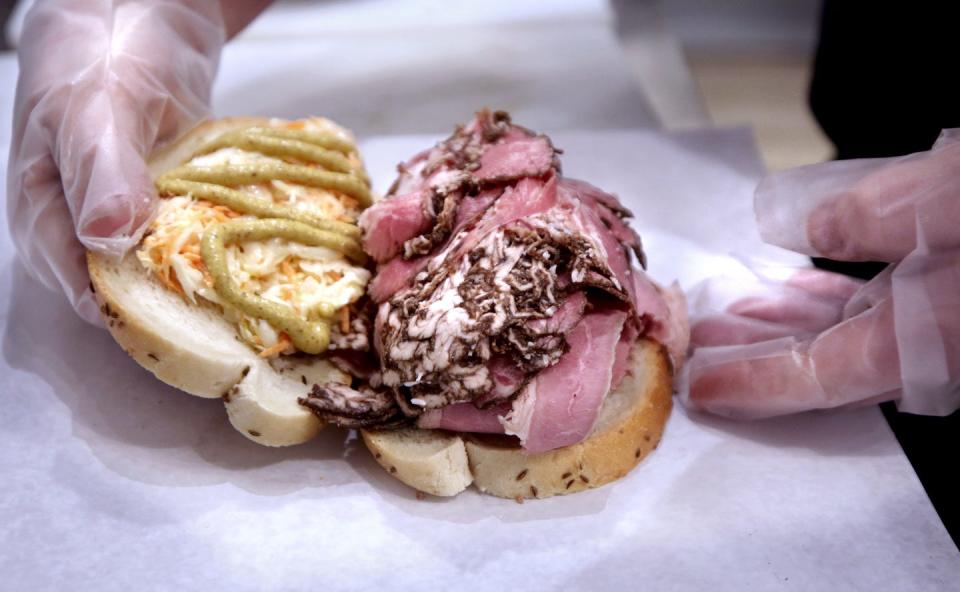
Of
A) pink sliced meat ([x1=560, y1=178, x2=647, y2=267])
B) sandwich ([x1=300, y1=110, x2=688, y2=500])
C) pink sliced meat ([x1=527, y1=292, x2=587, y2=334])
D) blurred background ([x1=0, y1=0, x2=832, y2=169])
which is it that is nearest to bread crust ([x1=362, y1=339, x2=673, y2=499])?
sandwich ([x1=300, y1=110, x2=688, y2=500])

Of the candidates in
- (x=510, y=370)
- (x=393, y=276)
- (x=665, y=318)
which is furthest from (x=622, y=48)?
(x=510, y=370)

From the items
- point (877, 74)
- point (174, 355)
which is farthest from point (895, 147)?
point (174, 355)

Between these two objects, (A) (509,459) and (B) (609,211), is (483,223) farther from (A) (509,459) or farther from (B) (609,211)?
(A) (509,459)

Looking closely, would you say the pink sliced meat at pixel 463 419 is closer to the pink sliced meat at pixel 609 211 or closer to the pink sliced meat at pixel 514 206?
the pink sliced meat at pixel 514 206

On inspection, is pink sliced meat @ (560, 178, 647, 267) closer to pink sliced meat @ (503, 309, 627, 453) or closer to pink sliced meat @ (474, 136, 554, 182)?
pink sliced meat @ (474, 136, 554, 182)

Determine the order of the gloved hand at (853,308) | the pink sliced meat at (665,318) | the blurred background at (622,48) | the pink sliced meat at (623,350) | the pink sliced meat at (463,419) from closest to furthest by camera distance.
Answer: the gloved hand at (853,308) < the pink sliced meat at (463,419) < the pink sliced meat at (623,350) < the pink sliced meat at (665,318) < the blurred background at (622,48)

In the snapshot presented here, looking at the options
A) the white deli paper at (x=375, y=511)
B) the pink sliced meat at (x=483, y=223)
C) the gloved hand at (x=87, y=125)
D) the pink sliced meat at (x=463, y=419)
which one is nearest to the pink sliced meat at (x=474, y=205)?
the pink sliced meat at (x=483, y=223)

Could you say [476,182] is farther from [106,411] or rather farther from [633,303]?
[106,411]
